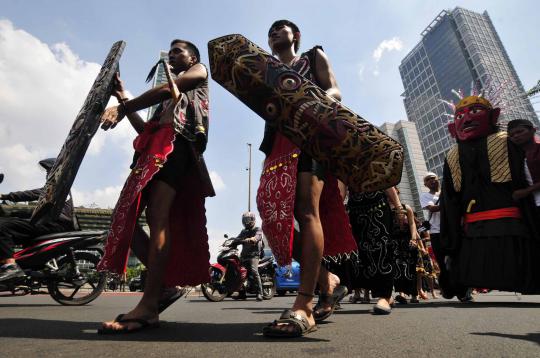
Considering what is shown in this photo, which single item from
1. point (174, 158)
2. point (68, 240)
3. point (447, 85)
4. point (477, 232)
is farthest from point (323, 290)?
point (447, 85)

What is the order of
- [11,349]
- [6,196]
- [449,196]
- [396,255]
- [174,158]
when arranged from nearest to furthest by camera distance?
[11,349] → [174,158] → [449,196] → [396,255] → [6,196]

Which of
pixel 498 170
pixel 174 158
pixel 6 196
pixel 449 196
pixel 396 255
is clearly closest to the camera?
pixel 174 158

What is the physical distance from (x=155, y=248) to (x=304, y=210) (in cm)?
88

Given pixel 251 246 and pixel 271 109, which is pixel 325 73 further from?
pixel 251 246

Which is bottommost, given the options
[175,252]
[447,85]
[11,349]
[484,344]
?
[484,344]

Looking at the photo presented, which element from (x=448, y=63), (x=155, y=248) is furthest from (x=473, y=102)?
(x=448, y=63)

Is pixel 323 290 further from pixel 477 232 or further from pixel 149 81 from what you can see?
pixel 149 81

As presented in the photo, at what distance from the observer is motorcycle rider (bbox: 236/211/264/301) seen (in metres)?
7.27

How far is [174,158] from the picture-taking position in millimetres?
2184

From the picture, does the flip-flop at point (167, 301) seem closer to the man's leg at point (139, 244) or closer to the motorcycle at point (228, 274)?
the man's leg at point (139, 244)

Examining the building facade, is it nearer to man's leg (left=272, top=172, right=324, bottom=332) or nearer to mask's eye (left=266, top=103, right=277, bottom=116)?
mask's eye (left=266, top=103, right=277, bottom=116)

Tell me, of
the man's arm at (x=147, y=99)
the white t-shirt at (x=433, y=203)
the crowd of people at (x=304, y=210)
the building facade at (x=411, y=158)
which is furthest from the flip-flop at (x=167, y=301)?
the building facade at (x=411, y=158)

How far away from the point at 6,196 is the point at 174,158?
3.47 metres

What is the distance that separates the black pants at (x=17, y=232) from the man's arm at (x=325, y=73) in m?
3.66
